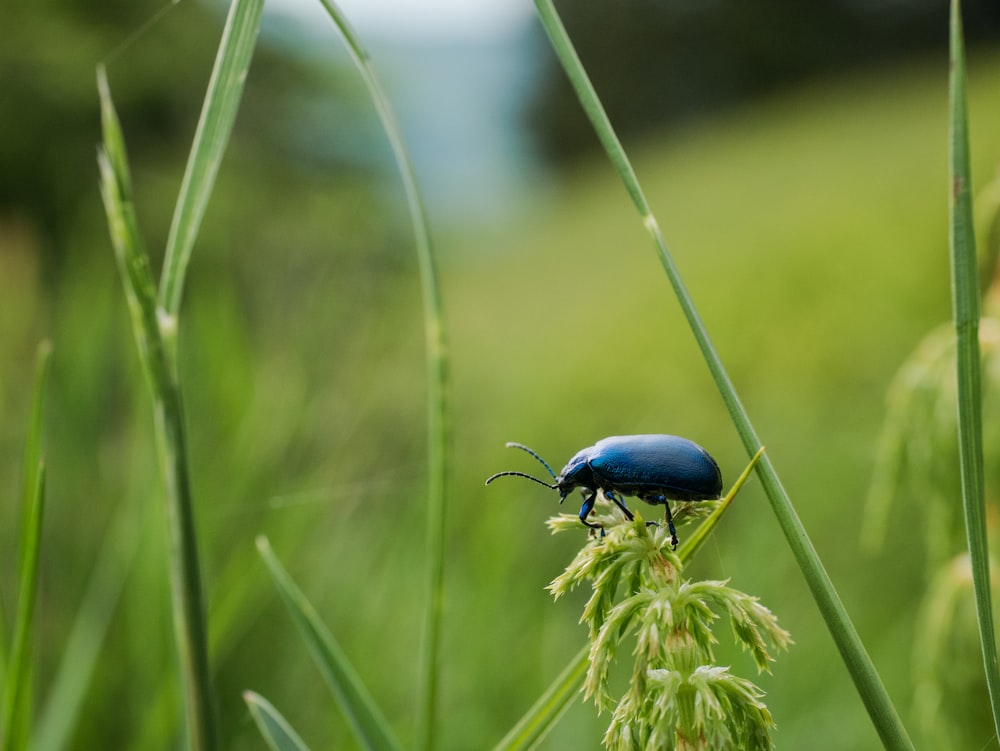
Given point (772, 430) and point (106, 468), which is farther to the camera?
point (772, 430)


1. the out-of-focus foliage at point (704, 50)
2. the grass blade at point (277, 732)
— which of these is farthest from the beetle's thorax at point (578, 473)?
the out-of-focus foliage at point (704, 50)

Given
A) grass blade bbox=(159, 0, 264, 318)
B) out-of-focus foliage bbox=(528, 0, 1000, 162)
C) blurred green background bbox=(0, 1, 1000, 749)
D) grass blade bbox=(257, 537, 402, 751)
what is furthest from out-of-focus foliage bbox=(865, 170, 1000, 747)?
out-of-focus foliage bbox=(528, 0, 1000, 162)

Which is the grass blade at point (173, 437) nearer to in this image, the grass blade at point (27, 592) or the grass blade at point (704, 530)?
the grass blade at point (27, 592)

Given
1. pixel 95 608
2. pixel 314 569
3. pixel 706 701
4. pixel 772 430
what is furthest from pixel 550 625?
pixel 772 430

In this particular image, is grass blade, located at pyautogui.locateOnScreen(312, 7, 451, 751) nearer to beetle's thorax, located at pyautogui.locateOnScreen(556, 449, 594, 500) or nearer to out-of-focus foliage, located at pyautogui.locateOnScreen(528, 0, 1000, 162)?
beetle's thorax, located at pyautogui.locateOnScreen(556, 449, 594, 500)

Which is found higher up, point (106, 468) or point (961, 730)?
point (106, 468)

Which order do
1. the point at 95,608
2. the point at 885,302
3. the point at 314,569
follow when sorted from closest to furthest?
the point at 95,608 < the point at 314,569 < the point at 885,302

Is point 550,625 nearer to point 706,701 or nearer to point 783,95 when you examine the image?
point 706,701
